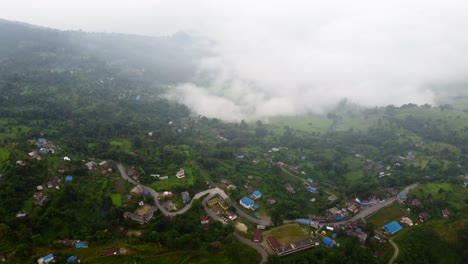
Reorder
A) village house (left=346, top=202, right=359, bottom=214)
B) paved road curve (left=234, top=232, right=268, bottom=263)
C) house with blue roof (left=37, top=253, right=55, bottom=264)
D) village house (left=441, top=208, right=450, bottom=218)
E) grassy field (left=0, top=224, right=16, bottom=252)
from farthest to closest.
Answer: village house (left=346, top=202, right=359, bottom=214)
village house (left=441, top=208, right=450, bottom=218)
paved road curve (left=234, top=232, right=268, bottom=263)
grassy field (left=0, top=224, right=16, bottom=252)
house with blue roof (left=37, top=253, right=55, bottom=264)

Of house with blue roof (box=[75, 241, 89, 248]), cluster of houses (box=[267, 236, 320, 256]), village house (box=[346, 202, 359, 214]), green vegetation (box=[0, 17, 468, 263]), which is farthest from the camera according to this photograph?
village house (box=[346, 202, 359, 214])

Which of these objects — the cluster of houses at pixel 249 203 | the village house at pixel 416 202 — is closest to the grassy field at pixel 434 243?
the village house at pixel 416 202

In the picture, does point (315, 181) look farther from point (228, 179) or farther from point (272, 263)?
point (272, 263)

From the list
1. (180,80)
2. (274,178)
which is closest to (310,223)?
(274,178)

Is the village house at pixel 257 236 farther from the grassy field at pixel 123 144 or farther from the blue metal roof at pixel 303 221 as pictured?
the grassy field at pixel 123 144

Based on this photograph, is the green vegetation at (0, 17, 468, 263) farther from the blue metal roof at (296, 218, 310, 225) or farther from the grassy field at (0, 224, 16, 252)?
the blue metal roof at (296, 218, 310, 225)

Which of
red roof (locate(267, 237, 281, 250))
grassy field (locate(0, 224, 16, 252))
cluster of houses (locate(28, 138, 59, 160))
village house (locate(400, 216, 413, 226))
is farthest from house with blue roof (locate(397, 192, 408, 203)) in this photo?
cluster of houses (locate(28, 138, 59, 160))
